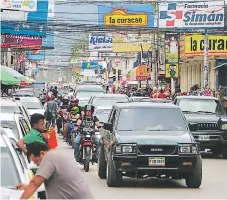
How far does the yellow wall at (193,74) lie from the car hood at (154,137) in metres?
39.9

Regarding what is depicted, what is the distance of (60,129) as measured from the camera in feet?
110

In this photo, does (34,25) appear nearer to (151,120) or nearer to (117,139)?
(151,120)

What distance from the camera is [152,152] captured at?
15.1m

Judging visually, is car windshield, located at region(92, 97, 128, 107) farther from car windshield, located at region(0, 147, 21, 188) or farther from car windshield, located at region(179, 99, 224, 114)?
car windshield, located at region(0, 147, 21, 188)

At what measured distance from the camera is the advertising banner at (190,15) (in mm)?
47625

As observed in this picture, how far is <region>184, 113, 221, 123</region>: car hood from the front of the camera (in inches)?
886

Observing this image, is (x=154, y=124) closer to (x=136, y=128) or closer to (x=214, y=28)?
(x=136, y=128)

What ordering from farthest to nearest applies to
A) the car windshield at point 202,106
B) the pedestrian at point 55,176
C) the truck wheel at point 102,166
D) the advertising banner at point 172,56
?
the advertising banner at point 172,56 → the car windshield at point 202,106 → the truck wheel at point 102,166 → the pedestrian at point 55,176

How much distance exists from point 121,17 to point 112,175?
3665 cm

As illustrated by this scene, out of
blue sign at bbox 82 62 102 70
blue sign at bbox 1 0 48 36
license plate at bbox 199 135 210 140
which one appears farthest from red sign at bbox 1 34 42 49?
blue sign at bbox 82 62 102 70

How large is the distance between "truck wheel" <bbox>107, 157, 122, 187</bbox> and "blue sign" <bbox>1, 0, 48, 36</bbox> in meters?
27.9

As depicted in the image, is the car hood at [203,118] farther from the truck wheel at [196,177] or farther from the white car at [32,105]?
the white car at [32,105]

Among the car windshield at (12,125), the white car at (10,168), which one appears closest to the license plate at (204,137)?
the car windshield at (12,125)

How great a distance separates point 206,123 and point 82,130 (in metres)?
4.93
